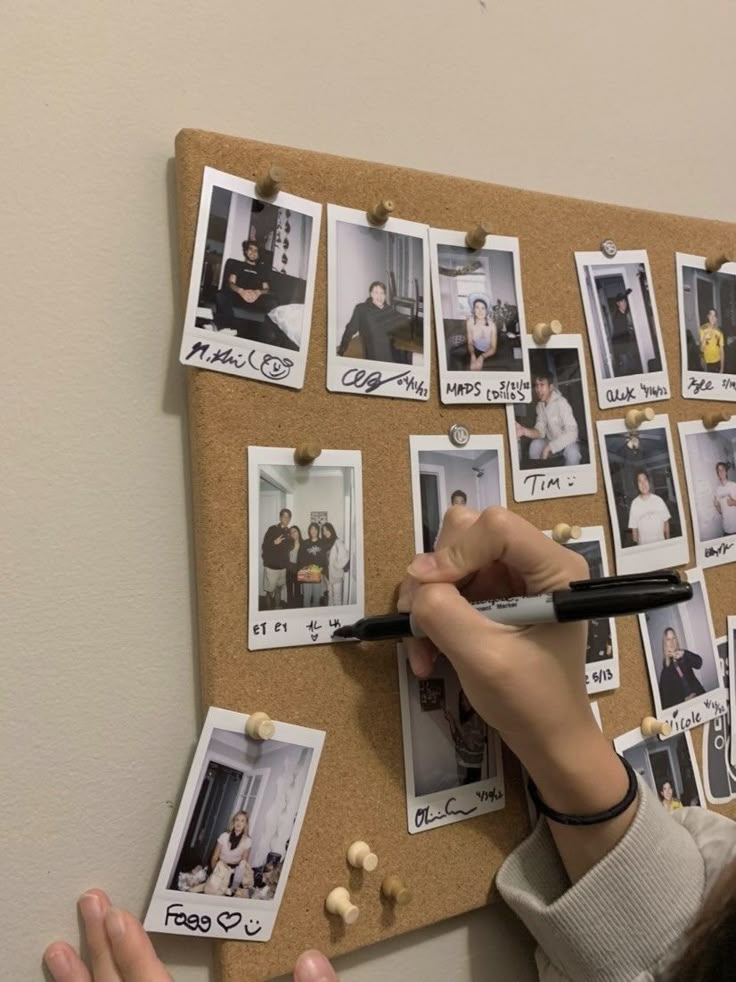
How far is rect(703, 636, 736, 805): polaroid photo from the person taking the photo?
666mm

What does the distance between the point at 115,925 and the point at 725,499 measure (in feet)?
2.09

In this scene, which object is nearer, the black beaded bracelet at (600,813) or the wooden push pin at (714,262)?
the black beaded bracelet at (600,813)

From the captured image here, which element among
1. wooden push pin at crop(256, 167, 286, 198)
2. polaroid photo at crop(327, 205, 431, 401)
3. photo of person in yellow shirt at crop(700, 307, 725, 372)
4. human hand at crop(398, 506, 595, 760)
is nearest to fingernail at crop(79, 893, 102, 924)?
human hand at crop(398, 506, 595, 760)

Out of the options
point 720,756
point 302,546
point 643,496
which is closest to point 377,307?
point 302,546

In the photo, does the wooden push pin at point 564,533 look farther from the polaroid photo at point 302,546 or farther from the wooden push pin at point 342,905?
the wooden push pin at point 342,905

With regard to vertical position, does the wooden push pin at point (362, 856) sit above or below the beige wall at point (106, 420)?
below

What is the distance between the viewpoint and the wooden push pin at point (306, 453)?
491 millimetres

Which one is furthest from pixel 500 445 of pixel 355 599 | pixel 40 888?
pixel 40 888

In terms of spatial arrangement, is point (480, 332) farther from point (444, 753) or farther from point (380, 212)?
point (444, 753)

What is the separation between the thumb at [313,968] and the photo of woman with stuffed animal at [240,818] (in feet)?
0.16

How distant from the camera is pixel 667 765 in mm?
642
